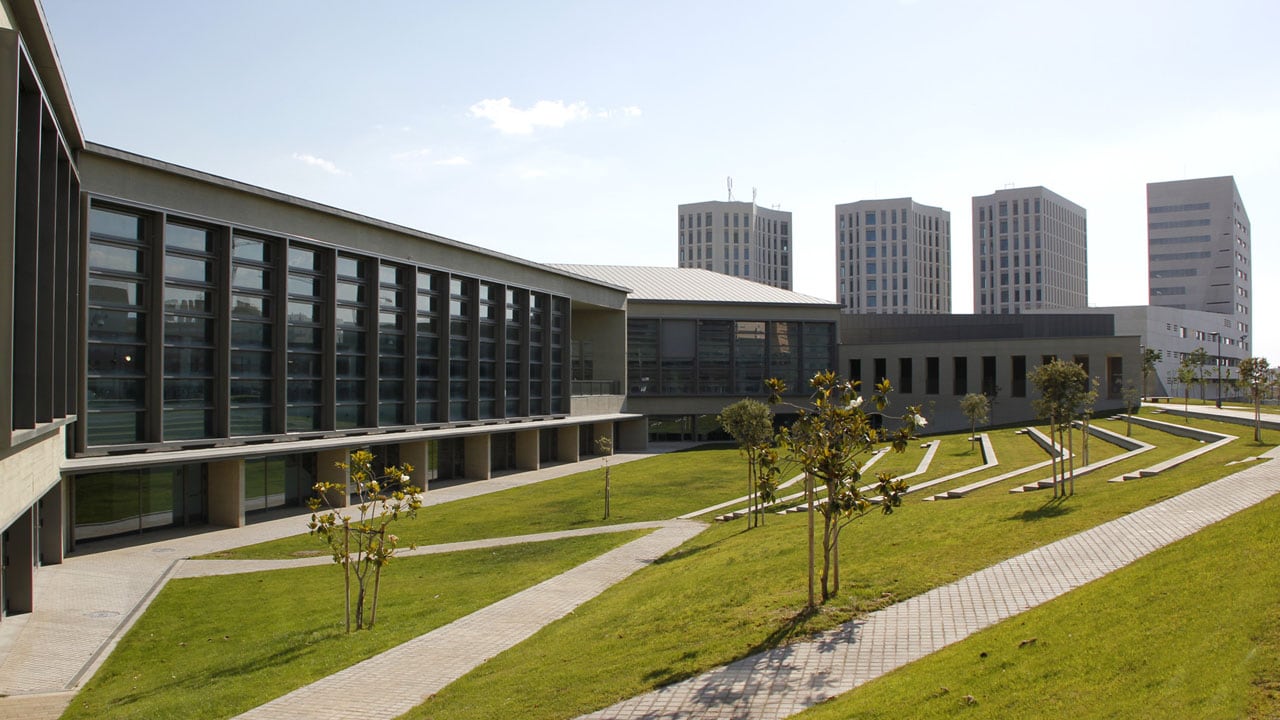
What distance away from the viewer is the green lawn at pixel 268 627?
1295 centimetres

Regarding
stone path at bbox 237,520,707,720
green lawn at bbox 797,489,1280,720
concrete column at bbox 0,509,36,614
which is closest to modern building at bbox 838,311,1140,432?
stone path at bbox 237,520,707,720

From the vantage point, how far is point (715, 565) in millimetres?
18031

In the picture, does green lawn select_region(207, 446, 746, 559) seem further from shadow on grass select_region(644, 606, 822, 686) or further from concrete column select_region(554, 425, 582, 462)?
shadow on grass select_region(644, 606, 822, 686)

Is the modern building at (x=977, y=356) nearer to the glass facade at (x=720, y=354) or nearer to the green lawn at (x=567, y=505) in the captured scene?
the glass facade at (x=720, y=354)

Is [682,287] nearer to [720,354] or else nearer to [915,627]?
[720,354]

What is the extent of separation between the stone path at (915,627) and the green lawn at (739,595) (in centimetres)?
41

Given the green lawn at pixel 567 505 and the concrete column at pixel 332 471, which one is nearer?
the green lawn at pixel 567 505

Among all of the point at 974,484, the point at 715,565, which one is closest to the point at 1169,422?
the point at 974,484

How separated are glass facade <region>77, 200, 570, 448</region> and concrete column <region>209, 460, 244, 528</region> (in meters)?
1.26

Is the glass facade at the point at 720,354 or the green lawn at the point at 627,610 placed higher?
the glass facade at the point at 720,354

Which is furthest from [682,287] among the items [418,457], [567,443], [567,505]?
[567,505]

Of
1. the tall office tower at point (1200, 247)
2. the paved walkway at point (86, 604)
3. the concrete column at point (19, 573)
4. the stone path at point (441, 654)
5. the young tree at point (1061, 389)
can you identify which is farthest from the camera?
the tall office tower at point (1200, 247)

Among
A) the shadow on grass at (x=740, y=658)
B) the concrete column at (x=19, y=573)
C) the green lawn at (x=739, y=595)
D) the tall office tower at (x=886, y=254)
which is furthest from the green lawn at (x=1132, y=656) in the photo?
the tall office tower at (x=886, y=254)

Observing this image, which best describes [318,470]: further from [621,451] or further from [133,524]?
[621,451]
